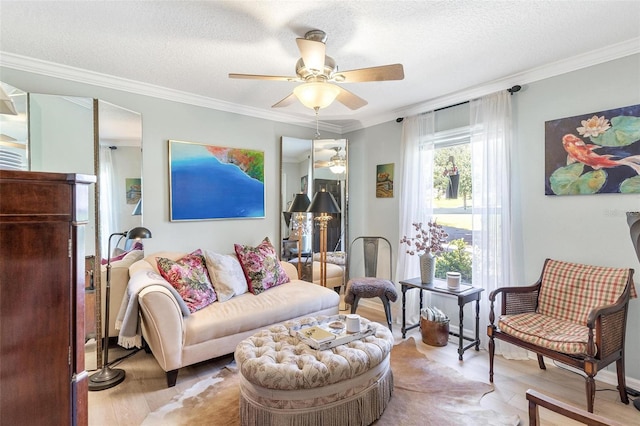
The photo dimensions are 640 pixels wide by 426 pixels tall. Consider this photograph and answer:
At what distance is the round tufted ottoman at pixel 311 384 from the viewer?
173 cm

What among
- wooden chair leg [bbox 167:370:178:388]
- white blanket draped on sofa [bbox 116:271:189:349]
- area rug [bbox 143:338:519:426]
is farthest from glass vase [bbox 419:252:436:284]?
wooden chair leg [bbox 167:370:178:388]

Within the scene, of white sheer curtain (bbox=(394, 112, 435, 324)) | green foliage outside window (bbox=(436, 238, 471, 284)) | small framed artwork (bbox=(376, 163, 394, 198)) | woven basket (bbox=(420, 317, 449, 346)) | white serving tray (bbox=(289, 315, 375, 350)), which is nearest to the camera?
white serving tray (bbox=(289, 315, 375, 350))

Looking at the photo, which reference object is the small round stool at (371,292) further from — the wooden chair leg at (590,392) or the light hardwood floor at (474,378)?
the wooden chair leg at (590,392)

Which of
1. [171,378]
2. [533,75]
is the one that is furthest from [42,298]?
[533,75]

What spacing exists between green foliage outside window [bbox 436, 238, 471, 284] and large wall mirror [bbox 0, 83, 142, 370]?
329 centimetres

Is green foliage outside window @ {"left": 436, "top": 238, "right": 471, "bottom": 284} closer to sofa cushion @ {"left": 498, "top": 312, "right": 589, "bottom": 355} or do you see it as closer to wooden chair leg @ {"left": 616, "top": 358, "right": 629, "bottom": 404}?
sofa cushion @ {"left": 498, "top": 312, "right": 589, "bottom": 355}

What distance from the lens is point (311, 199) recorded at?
4.25 meters

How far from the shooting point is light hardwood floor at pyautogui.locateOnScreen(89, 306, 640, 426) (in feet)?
6.66

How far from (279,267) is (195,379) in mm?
1341

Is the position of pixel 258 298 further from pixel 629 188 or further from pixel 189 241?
pixel 629 188

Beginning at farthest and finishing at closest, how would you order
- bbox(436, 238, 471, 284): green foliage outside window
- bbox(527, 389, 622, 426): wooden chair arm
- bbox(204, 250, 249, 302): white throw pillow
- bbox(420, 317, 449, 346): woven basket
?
1. bbox(436, 238, 471, 284): green foliage outside window
2. bbox(420, 317, 449, 346): woven basket
3. bbox(204, 250, 249, 302): white throw pillow
4. bbox(527, 389, 622, 426): wooden chair arm

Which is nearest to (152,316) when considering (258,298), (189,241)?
(258,298)

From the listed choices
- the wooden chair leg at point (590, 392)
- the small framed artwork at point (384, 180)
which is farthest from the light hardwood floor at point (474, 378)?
the small framed artwork at point (384, 180)

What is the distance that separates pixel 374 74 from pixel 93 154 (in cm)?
245
